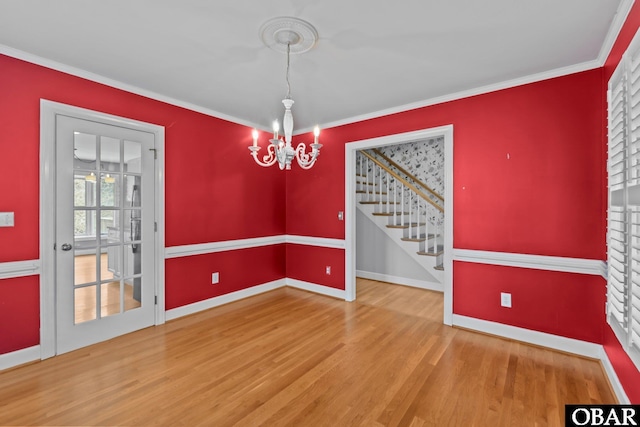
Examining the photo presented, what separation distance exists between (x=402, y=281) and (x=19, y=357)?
181 inches

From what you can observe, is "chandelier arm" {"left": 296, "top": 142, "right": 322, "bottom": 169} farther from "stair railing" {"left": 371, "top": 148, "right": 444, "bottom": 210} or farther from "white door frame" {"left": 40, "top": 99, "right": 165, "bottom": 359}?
"stair railing" {"left": 371, "top": 148, "right": 444, "bottom": 210}

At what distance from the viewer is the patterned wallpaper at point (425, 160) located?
502 cm

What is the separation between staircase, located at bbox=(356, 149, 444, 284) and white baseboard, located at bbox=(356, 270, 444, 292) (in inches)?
6.9

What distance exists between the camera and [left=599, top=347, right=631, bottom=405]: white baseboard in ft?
6.14

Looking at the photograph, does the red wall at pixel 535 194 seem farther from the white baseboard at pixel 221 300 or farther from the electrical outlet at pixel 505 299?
the white baseboard at pixel 221 300

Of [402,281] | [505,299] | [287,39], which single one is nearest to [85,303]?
[287,39]

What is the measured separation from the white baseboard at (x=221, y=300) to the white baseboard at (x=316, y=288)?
195 millimetres

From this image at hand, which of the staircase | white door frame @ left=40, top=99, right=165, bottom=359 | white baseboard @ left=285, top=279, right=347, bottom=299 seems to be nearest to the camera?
white door frame @ left=40, top=99, right=165, bottom=359

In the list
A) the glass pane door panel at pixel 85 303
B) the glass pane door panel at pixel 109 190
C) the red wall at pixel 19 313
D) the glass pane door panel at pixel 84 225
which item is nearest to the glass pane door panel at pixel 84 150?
the glass pane door panel at pixel 109 190

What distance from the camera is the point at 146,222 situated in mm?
3178

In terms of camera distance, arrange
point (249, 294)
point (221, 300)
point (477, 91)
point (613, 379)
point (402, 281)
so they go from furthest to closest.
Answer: point (402, 281) → point (249, 294) → point (221, 300) → point (477, 91) → point (613, 379)

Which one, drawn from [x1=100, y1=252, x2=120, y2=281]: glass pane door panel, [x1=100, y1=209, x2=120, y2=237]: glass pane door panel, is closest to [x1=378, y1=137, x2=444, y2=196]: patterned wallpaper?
[x1=100, y1=209, x2=120, y2=237]: glass pane door panel

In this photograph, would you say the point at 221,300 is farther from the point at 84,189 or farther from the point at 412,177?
the point at 412,177

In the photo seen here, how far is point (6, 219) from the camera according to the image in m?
2.31
